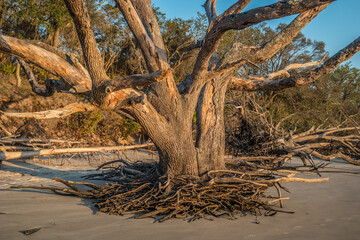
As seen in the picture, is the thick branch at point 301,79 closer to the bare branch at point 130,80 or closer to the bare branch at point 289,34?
the bare branch at point 289,34

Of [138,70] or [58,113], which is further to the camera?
[138,70]

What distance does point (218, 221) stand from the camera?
10.1 ft

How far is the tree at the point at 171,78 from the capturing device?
2.88 m

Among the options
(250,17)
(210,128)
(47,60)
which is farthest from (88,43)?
(210,128)

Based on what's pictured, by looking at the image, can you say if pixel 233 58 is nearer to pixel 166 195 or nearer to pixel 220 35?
pixel 220 35

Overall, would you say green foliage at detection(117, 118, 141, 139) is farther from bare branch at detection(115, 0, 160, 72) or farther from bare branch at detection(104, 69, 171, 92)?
bare branch at detection(104, 69, 171, 92)

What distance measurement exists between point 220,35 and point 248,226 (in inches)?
90.8

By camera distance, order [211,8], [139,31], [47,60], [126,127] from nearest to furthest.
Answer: [47,60], [139,31], [211,8], [126,127]

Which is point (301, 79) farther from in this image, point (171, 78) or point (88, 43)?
point (88, 43)

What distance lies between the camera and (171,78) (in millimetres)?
3908

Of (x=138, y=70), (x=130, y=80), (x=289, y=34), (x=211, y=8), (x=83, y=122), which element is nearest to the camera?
(x=130, y=80)

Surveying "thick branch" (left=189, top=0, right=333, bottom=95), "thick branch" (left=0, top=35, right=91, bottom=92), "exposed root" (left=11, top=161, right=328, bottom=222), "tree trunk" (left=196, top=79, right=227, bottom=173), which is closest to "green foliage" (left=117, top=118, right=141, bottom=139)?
"tree trunk" (left=196, top=79, right=227, bottom=173)

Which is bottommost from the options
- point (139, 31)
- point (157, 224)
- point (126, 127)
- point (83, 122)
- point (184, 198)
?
point (157, 224)

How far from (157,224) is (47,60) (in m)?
2.22
